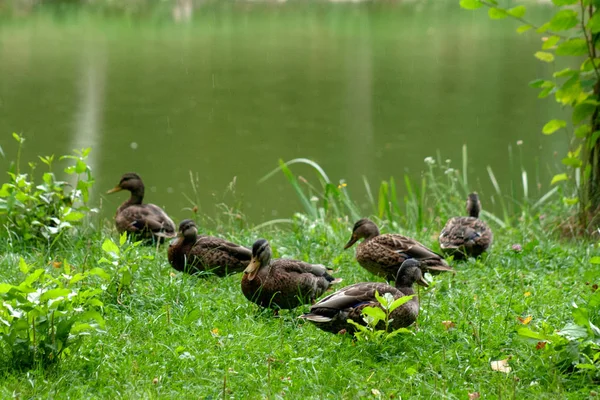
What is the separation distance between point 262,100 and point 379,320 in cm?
1277

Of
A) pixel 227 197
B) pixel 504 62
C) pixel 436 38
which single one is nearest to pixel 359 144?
pixel 227 197

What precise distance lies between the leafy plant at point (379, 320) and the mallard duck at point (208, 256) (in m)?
1.50

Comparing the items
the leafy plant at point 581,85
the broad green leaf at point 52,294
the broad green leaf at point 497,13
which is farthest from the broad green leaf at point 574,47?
the broad green leaf at point 52,294

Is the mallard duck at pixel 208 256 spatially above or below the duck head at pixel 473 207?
above

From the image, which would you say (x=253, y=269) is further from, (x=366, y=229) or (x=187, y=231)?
(x=366, y=229)

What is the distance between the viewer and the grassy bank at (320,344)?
161 inches

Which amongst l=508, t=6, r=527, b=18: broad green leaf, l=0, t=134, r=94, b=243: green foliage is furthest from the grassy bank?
l=508, t=6, r=527, b=18: broad green leaf

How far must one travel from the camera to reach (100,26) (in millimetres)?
27219

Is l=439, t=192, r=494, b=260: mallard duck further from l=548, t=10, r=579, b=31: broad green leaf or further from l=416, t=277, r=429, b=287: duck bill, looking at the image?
l=548, t=10, r=579, b=31: broad green leaf

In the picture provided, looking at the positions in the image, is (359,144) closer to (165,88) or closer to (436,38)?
(165,88)

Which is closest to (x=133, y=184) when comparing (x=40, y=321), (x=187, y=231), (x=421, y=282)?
(x=187, y=231)

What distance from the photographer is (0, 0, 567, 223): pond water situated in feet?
40.5

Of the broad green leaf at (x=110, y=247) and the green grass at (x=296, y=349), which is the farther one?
the broad green leaf at (x=110, y=247)

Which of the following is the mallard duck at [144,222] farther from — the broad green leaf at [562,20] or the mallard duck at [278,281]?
the broad green leaf at [562,20]
